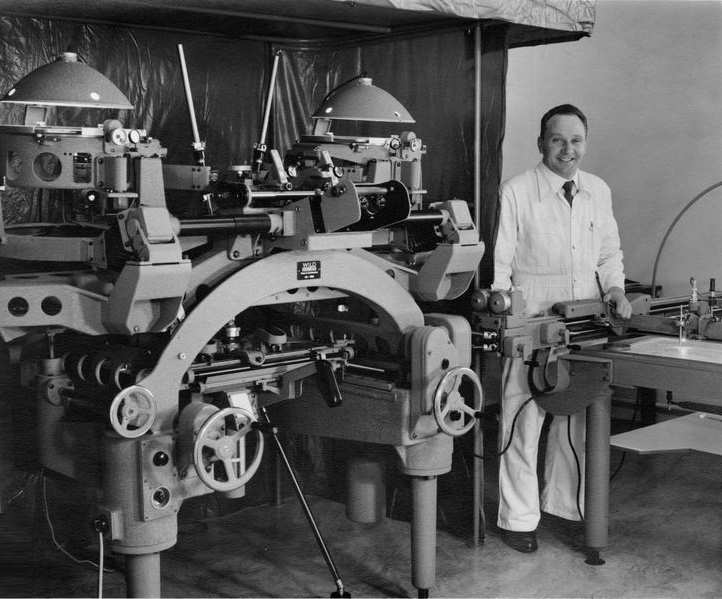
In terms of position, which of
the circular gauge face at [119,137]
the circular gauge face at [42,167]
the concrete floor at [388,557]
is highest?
the circular gauge face at [119,137]

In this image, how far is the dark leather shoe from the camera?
3.65 metres

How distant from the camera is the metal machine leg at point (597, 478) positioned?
3416 mm

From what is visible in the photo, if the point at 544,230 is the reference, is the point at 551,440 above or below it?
below

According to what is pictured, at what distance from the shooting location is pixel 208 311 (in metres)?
2.60

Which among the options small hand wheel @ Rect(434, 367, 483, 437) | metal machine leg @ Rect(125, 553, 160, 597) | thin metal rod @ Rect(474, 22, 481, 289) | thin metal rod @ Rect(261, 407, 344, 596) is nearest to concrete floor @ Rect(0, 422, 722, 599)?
thin metal rod @ Rect(261, 407, 344, 596)

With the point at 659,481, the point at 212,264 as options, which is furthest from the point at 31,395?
the point at 659,481

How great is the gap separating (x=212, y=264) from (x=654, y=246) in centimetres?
337

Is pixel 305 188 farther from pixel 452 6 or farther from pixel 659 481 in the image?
pixel 659 481

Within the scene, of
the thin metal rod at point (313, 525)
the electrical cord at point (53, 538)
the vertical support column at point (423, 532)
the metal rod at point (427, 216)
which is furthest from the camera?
the electrical cord at point (53, 538)

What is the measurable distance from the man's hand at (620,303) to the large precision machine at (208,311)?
58 centimetres

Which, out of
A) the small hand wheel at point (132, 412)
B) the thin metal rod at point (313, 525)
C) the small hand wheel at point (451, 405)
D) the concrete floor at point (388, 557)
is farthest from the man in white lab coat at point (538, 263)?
the small hand wheel at point (132, 412)

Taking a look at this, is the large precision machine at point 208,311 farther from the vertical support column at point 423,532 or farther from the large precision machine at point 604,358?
the large precision machine at point 604,358

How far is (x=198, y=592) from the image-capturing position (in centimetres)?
329

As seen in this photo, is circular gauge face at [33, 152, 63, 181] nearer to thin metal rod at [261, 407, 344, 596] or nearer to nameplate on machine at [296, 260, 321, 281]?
nameplate on machine at [296, 260, 321, 281]
